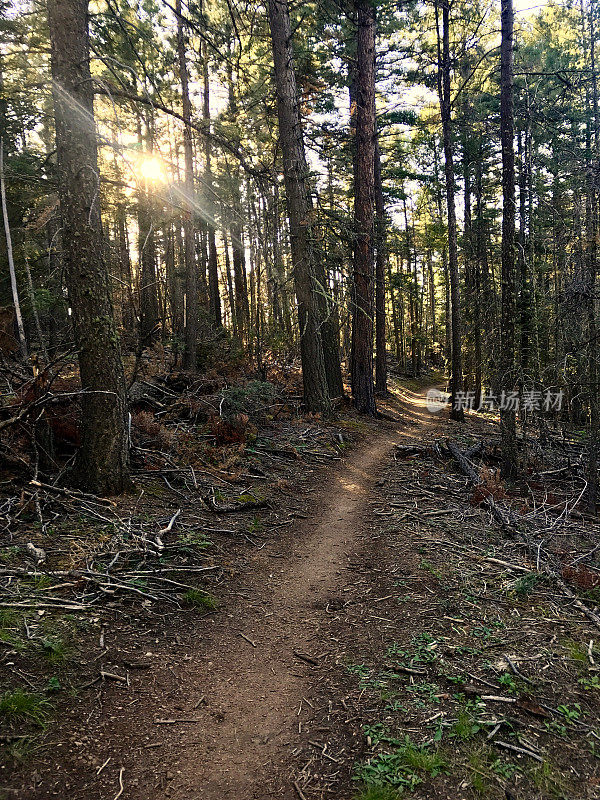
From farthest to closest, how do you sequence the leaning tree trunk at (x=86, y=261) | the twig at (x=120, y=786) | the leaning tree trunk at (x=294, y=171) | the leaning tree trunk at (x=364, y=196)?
the leaning tree trunk at (x=364, y=196), the leaning tree trunk at (x=294, y=171), the leaning tree trunk at (x=86, y=261), the twig at (x=120, y=786)

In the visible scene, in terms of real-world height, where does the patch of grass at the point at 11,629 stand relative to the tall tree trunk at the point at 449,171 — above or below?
below

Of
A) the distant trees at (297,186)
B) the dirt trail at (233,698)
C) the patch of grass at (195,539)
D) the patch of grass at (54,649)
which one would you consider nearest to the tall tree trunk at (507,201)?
the distant trees at (297,186)

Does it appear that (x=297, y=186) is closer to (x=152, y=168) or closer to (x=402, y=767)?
(x=152, y=168)

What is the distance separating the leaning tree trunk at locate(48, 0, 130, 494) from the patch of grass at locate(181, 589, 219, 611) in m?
2.07

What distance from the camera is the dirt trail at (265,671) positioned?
2.73 m

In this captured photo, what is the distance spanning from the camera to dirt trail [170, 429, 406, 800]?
2.73 m

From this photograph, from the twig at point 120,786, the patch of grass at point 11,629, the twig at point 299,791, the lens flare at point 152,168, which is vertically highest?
the lens flare at point 152,168

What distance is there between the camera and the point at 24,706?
2.75 metres

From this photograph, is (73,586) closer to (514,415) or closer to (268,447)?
(268,447)

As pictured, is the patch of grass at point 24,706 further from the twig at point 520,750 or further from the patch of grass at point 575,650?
the patch of grass at point 575,650

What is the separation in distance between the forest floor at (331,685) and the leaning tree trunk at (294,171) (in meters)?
7.08

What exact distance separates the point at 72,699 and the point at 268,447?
669cm

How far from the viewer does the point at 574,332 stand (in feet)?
29.7

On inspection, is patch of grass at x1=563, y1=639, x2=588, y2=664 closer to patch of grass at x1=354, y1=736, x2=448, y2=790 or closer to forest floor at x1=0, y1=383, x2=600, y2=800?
forest floor at x1=0, y1=383, x2=600, y2=800
